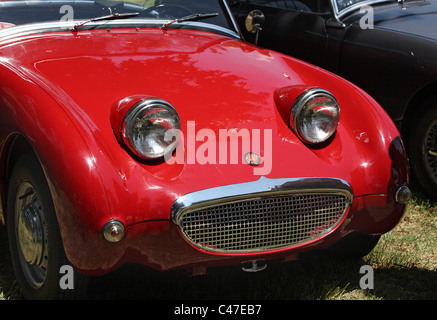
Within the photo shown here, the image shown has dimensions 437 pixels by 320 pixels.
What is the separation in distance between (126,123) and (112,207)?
363 mm

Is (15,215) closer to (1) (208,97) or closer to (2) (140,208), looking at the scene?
(2) (140,208)

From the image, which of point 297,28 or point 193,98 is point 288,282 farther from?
point 297,28

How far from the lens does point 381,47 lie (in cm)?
475

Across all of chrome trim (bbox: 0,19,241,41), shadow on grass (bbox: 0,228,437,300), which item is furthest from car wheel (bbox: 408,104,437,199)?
chrome trim (bbox: 0,19,241,41)

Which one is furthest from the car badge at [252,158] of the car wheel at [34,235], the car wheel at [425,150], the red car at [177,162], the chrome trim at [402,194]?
the car wheel at [425,150]

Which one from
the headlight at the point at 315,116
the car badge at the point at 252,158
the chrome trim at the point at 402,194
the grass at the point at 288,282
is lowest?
the grass at the point at 288,282

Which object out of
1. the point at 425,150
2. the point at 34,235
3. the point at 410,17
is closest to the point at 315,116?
the point at 34,235

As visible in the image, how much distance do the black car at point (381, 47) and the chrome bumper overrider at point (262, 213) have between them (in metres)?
1.84

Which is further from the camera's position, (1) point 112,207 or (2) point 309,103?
(2) point 309,103

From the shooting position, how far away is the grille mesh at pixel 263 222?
267 cm

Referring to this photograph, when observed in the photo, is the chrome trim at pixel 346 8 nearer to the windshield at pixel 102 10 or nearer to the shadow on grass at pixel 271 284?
the windshield at pixel 102 10
